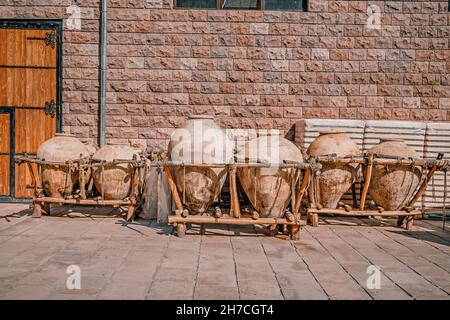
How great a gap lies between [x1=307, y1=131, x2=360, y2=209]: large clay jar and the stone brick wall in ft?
4.84

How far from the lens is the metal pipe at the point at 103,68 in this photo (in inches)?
311

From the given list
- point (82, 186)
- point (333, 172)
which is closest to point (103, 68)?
point (82, 186)

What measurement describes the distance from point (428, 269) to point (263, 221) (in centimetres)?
200

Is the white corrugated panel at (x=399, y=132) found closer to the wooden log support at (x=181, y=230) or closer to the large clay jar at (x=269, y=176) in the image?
the large clay jar at (x=269, y=176)

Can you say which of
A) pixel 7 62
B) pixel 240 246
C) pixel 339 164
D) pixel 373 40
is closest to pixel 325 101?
pixel 373 40

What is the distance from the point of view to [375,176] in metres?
6.50

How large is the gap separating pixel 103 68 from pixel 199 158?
11.6 ft

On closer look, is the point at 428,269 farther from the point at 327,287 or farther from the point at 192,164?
the point at 192,164

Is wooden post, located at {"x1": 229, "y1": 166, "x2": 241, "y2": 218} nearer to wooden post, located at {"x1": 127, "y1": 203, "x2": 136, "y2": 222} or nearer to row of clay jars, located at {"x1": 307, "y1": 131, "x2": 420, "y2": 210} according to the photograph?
row of clay jars, located at {"x1": 307, "y1": 131, "x2": 420, "y2": 210}

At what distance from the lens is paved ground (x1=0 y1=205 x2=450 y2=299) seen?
11.6 ft

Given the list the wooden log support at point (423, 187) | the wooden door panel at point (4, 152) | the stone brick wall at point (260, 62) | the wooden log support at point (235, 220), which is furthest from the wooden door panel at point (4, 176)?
the wooden log support at point (423, 187)

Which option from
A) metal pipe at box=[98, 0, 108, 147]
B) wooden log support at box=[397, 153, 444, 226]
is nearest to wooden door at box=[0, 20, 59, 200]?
metal pipe at box=[98, 0, 108, 147]

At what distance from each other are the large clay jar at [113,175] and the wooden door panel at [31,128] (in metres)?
1.96

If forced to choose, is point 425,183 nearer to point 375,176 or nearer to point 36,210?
point 375,176
